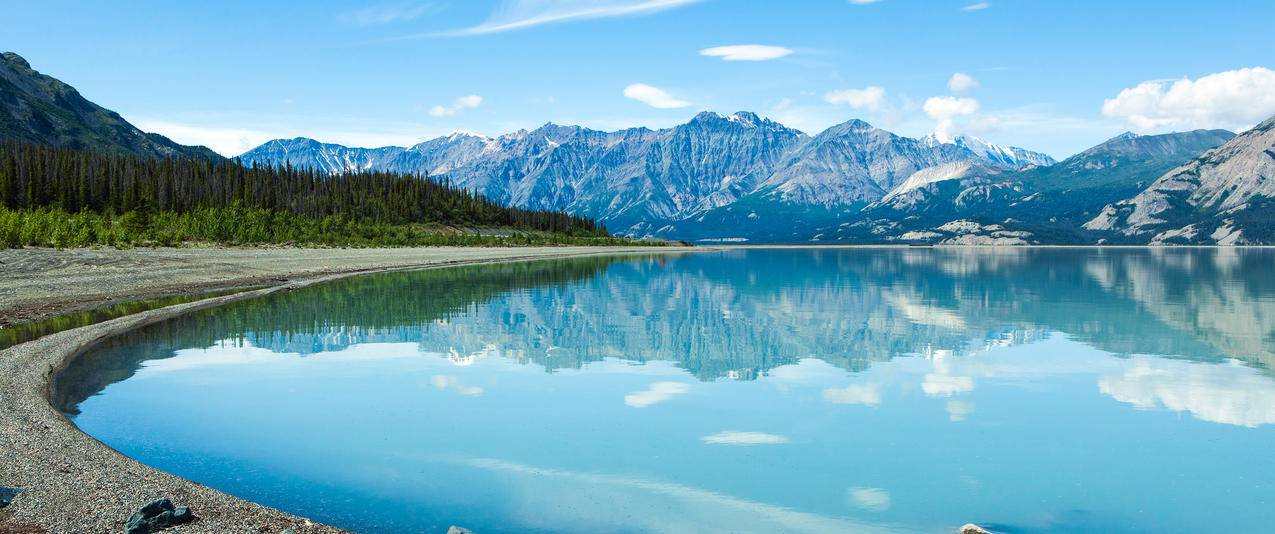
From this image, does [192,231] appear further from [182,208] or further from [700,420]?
[700,420]

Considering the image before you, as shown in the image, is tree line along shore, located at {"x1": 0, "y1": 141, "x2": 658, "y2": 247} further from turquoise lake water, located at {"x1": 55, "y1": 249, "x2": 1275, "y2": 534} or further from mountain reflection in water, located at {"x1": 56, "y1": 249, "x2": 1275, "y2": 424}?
turquoise lake water, located at {"x1": 55, "y1": 249, "x2": 1275, "y2": 534}

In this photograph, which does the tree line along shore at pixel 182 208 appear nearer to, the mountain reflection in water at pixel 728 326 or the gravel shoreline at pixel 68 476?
the mountain reflection in water at pixel 728 326

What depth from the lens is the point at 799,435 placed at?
18.4 metres

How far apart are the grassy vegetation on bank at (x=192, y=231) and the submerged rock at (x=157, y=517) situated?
75.1m

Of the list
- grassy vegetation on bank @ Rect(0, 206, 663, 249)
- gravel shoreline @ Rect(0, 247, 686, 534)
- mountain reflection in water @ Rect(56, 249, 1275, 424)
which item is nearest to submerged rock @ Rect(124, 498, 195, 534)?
gravel shoreline @ Rect(0, 247, 686, 534)

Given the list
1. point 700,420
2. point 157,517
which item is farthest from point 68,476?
point 700,420

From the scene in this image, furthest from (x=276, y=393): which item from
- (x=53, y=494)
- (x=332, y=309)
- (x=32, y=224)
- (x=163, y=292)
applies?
(x=32, y=224)

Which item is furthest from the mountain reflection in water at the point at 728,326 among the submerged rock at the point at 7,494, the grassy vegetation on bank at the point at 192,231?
the grassy vegetation on bank at the point at 192,231

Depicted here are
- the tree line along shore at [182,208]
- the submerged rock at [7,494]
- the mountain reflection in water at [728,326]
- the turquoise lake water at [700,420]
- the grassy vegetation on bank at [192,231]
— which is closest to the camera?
the submerged rock at [7,494]

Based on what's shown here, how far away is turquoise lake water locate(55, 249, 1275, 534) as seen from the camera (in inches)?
535

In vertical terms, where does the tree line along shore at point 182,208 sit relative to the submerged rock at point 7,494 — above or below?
above

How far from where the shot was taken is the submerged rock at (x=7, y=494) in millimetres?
11219

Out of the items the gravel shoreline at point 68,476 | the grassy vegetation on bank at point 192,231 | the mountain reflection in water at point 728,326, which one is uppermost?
the grassy vegetation on bank at point 192,231

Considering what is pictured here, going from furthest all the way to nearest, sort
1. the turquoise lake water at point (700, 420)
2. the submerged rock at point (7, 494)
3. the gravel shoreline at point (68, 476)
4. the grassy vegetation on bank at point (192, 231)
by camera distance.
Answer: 1. the grassy vegetation on bank at point (192, 231)
2. the turquoise lake water at point (700, 420)
3. the submerged rock at point (7, 494)
4. the gravel shoreline at point (68, 476)
